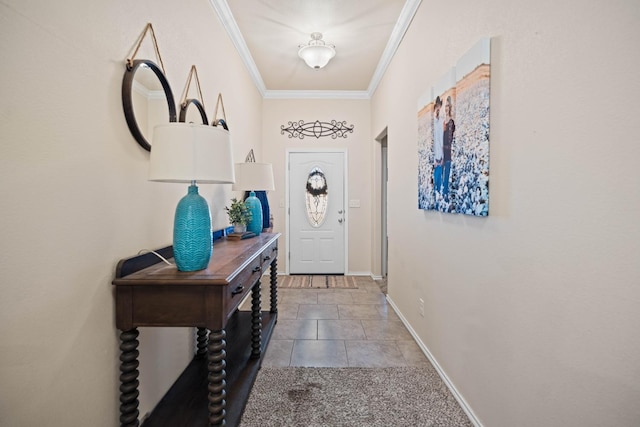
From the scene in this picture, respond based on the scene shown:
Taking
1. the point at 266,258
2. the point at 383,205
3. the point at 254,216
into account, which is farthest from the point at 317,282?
the point at 266,258

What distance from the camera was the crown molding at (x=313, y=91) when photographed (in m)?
2.66

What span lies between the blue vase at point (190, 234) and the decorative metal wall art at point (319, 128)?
12.0 feet

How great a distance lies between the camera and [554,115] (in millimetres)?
1097

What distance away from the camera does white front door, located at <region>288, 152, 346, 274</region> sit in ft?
16.0

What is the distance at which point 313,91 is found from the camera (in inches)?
187

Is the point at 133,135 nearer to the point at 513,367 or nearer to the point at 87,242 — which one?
the point at 87,242

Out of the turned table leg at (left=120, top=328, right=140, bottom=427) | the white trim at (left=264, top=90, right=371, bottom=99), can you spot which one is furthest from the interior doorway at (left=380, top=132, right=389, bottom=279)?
the turned table leg at (left=120, top=328, right=140, bottom=427)

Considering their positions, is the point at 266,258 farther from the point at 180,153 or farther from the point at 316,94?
the point at 316,94

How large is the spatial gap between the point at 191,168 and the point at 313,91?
3.87 m

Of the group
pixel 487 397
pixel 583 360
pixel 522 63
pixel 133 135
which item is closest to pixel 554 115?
pixel 522 63

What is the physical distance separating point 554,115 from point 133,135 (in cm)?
168

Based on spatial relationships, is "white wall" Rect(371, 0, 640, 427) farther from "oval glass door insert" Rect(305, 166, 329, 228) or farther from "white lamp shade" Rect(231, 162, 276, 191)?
"oval glass door insert" Rect(305, 166, 329, 228)

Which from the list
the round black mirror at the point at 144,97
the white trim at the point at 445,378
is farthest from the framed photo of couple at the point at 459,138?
the round black mirror at the point at 144,97

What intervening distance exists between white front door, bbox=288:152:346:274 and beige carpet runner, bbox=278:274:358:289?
0.16 m
